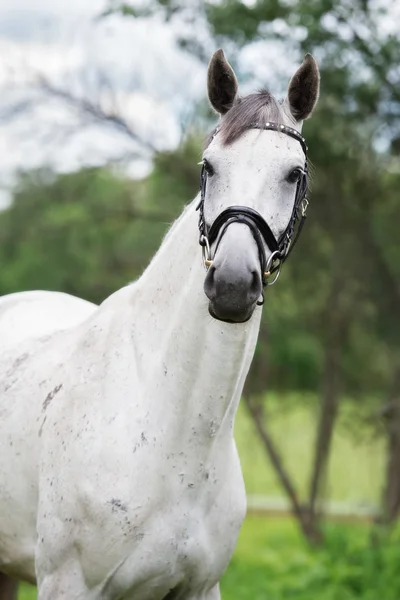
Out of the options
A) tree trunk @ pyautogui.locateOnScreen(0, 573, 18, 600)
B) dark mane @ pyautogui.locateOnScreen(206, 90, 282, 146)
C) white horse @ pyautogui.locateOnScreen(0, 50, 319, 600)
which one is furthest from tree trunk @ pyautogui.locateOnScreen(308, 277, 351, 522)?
dark mane @ pyautogui.locateOnScreen(206, 90, 282, 146)

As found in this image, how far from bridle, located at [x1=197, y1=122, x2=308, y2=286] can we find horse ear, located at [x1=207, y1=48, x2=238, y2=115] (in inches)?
4.9

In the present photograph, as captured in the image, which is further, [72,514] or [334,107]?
[334,107]

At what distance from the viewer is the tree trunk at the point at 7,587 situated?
4.48 meters

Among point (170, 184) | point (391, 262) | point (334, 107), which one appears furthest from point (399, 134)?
point (170, 184)

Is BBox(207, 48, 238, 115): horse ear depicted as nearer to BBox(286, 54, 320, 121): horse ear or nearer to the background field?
BBox(286, 54, 320, 121): horse ear

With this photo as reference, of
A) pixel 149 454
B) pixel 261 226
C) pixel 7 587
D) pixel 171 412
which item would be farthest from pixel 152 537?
pixel 7 587

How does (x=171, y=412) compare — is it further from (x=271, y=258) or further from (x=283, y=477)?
(x=283, y=477)

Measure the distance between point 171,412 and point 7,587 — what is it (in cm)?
200

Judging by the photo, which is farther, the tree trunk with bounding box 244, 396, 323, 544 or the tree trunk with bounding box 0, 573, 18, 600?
the tree trunk with bounding box 244, 396, 323, 544

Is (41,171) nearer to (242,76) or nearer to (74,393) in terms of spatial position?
(242,76)

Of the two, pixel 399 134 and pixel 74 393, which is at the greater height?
pixel 399 134

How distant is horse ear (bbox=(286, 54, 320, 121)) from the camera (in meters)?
2.96

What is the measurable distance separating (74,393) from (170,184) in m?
6.24

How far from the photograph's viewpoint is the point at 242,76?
7551 millimetres
